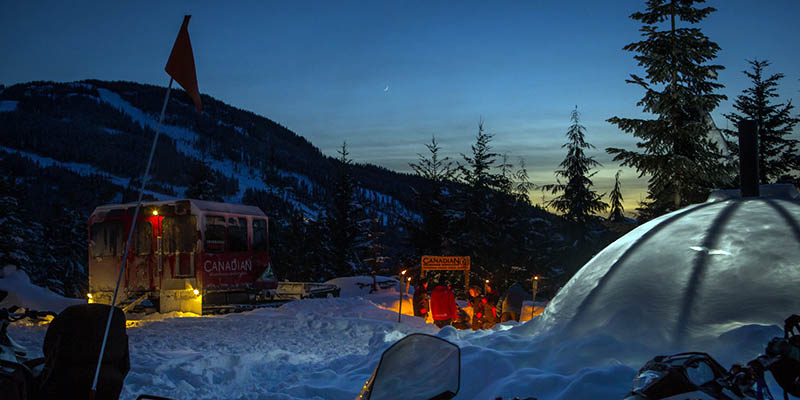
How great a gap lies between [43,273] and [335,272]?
64.1 feet

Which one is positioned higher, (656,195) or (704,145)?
(704,145)

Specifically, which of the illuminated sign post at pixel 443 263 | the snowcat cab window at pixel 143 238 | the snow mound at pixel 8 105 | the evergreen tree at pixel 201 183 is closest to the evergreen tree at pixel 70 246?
the evergreen tree at pixel 201 183

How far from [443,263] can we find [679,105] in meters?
8.29

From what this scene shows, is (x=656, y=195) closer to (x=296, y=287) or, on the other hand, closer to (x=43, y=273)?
(x=296, y=287)

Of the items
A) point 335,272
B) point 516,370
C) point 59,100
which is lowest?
point 335,272

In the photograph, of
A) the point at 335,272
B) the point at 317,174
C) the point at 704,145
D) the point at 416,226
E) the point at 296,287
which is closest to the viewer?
the point at 704,145

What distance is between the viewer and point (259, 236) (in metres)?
18.0

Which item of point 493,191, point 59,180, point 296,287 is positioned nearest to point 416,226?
point 493,191

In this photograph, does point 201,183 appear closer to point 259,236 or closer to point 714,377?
point 259,236

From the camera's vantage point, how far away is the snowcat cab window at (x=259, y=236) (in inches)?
701

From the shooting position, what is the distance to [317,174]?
172 m

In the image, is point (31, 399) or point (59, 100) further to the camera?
point (59, 100)

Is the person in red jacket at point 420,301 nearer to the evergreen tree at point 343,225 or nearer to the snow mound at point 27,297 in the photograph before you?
the snow mound at point 27,297

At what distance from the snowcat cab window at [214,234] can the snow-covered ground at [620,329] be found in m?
8.00
